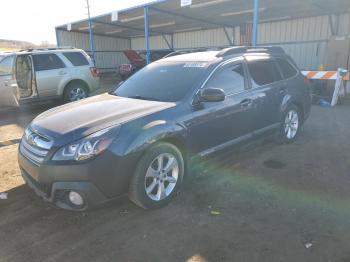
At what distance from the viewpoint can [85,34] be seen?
902 inches

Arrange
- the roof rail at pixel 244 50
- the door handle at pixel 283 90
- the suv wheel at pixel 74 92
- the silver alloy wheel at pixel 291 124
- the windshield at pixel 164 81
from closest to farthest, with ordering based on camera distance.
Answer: the windshield at pixel 164 81 → the roof rail at pixel 244 50 → the door handle at pixel 283 90 → the silver alloy wheel at pixel 291 124 → the suv wheel at pixel 74 92

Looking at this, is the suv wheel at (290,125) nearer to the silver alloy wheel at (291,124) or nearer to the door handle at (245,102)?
the silver alloy wheel at (291,124)

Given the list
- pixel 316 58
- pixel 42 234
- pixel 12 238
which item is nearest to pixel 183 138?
pixel 42 234

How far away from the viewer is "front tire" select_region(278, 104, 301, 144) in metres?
5.28

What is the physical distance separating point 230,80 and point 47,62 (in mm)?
6850

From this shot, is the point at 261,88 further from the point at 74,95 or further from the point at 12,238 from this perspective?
the point at 74,95

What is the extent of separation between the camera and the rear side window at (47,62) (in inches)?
348

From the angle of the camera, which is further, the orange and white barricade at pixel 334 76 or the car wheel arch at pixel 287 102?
the orange and white barricade at pixel 334 76

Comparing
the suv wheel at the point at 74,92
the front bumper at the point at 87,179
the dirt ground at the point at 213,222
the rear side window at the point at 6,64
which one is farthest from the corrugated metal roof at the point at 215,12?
the front bumper at the point at 87,179

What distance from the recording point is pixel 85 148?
282 centimetres

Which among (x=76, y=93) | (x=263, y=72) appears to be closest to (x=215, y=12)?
(x=76, y=93)

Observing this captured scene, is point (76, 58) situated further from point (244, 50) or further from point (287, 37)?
point (287, 37)

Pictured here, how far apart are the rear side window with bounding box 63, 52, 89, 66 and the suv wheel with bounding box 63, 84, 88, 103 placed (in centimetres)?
72

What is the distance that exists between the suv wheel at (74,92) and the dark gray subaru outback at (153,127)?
5465mm
